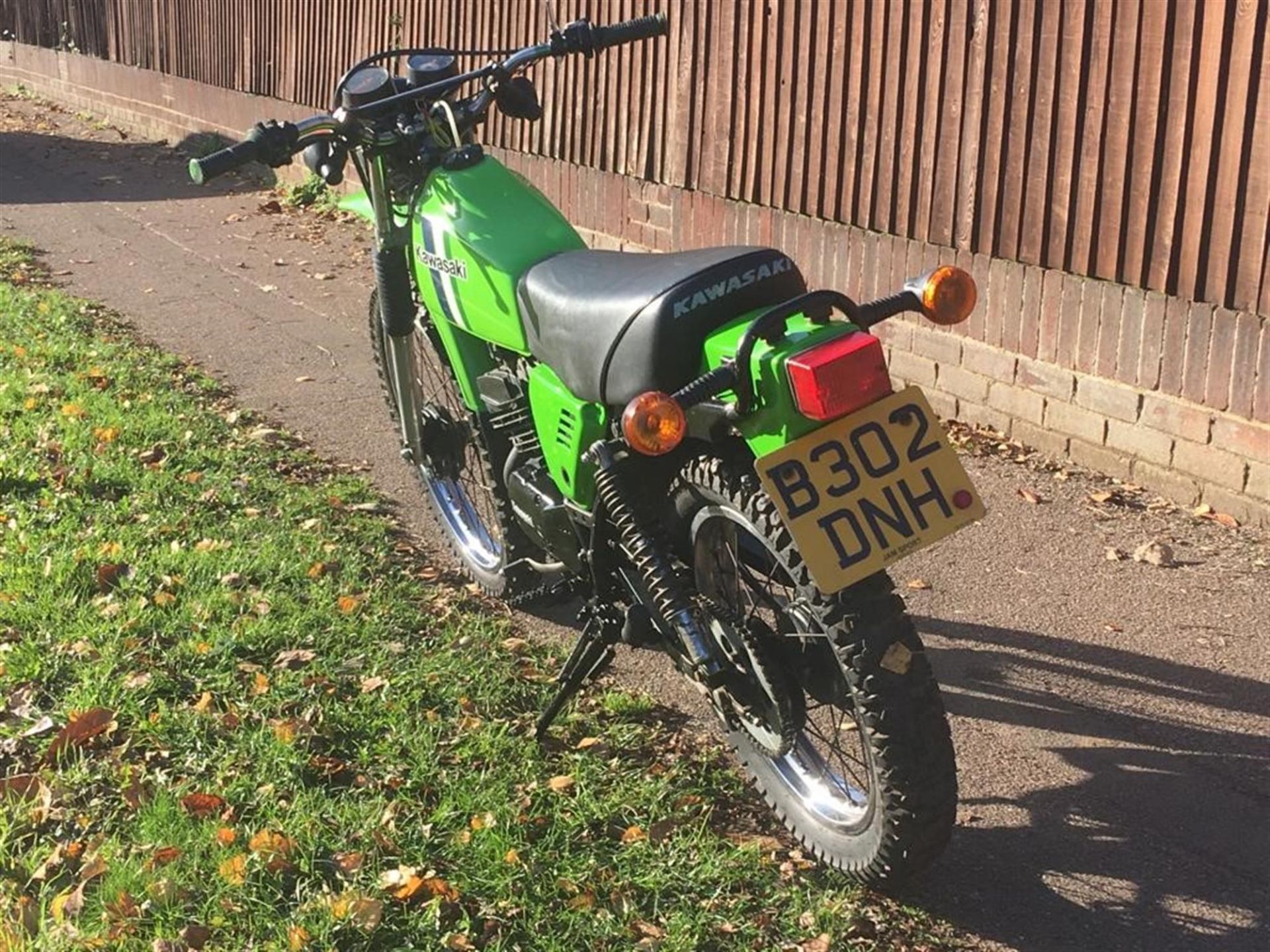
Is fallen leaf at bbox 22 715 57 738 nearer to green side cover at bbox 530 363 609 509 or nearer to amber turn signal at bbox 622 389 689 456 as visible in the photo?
green side cover at bbox 530 363 609 509

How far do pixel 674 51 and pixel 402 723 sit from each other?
17.2 ft

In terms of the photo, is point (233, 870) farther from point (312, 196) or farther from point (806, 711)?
point (312, 196)

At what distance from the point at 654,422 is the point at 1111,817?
1.65 m

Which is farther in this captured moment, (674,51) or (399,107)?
(674,51)

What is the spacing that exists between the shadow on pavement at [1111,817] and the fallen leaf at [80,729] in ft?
7.07

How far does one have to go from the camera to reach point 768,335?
3.10 m

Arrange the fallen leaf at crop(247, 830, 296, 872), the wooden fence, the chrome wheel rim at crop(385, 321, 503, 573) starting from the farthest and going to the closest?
1. the wooden fence
2. the chrome wheel rim at crop(385, 321, 503, 573)
3. the fallen leaf at crop(247, 830, 296, 872)

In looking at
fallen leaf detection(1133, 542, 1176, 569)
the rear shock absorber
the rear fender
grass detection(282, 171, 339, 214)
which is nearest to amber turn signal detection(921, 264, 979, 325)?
the rear fender

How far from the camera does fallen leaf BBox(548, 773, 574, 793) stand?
3.82 metres

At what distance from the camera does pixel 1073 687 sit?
4.45 m

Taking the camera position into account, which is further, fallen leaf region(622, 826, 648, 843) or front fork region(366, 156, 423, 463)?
front fork region(366, 156, 423, 463)

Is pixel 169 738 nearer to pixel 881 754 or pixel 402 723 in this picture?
pixel 402 723

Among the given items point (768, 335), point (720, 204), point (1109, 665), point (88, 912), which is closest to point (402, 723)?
point (88, 912)

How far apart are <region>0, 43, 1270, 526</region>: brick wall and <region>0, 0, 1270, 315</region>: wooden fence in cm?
9
